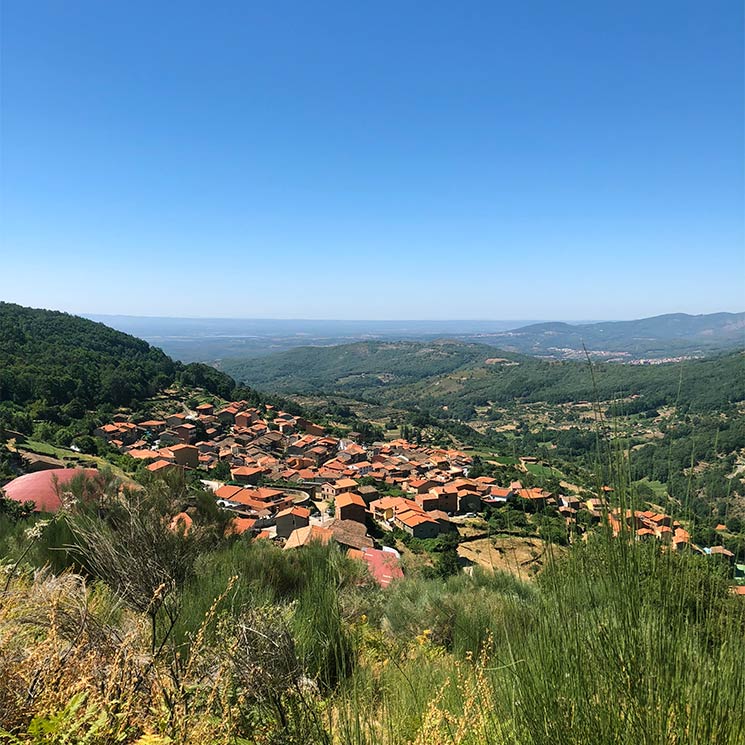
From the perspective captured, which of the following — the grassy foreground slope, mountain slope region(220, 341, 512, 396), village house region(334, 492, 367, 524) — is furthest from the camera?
mountain slope region(220, 341, 512, 396)

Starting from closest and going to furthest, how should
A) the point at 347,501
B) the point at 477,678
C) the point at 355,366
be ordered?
the point at 477,678
the point at 347,501
the point at 355,366

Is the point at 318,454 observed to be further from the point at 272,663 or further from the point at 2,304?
the point at 2,304

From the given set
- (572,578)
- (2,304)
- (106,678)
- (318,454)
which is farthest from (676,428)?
(2,304)

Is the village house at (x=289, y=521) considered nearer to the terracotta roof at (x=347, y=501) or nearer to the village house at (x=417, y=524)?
the terracotta roof at (x=347, y=501)

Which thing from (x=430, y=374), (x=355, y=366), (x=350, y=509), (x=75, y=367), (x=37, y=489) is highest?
(x=75, y=367)

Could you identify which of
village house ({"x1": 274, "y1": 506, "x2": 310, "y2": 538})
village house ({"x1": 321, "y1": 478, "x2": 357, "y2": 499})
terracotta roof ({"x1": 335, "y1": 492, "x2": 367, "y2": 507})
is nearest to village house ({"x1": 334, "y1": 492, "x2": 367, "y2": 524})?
terracotta roof ({"x1": 335, "y1": 492, "x2": 367, "y2": 507})

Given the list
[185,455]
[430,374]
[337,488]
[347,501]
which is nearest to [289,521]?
[347,501]

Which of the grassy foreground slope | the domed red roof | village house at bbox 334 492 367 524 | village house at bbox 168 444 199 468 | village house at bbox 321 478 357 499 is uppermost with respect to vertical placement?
the grassy foreground slope

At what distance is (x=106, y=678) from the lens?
1739mm

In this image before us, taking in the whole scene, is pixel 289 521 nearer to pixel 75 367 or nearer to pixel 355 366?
pixel 75 367

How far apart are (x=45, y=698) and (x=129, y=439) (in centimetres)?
3671

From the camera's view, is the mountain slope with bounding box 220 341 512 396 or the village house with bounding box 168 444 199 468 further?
the mountain slope with bounding box 220 341 512 396

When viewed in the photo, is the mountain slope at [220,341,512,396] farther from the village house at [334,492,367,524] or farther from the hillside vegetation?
the village house at [334,492,367,524]

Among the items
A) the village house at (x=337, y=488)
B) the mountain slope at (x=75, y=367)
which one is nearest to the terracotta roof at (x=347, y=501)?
the village house at (x=337, y=488)
